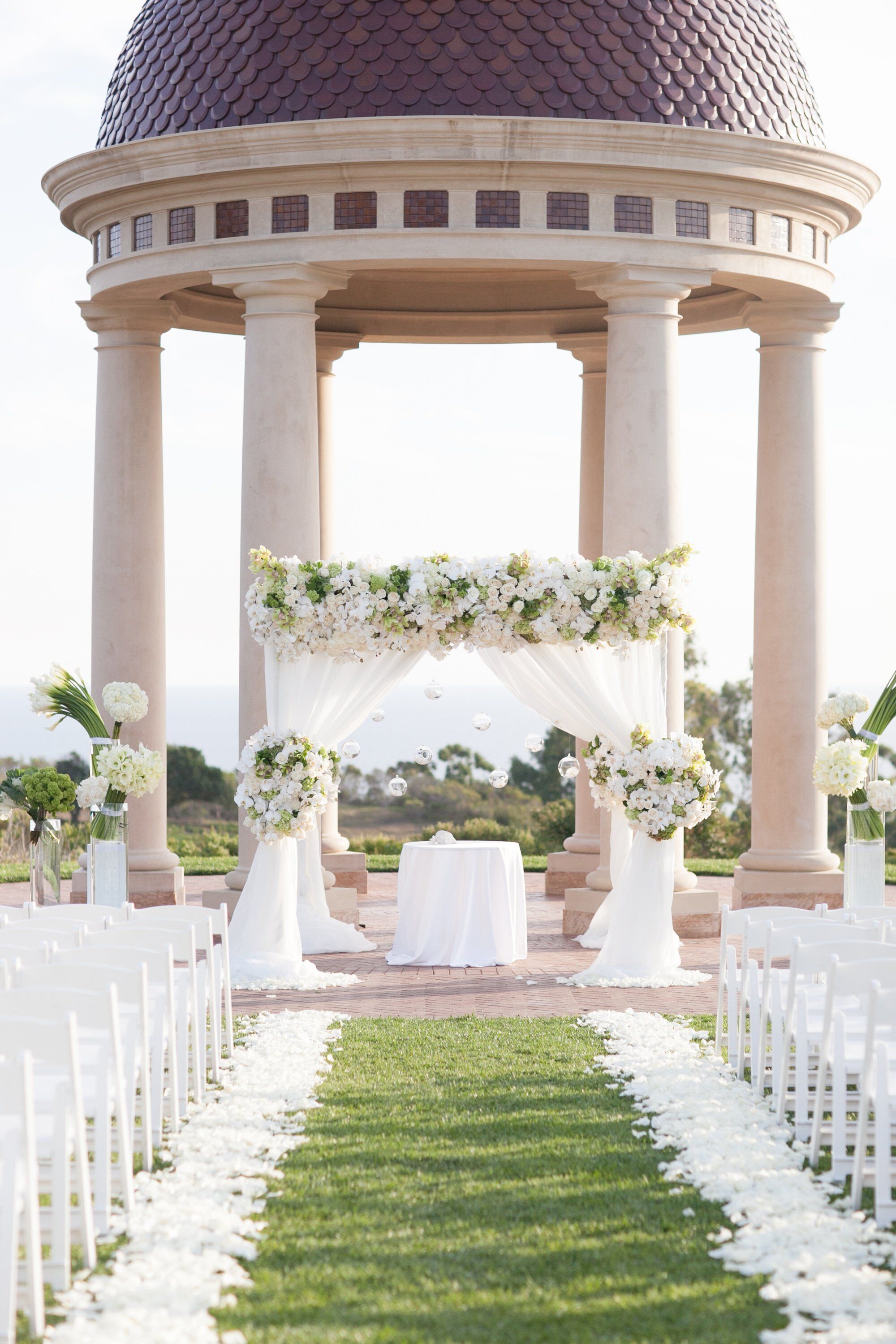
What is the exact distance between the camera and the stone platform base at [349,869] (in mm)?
24516

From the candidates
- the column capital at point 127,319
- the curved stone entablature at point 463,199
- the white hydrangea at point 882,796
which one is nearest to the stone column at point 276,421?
the curved stone entablature at point 463,199

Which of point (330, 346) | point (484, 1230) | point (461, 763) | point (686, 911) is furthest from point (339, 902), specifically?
point (461, 763)

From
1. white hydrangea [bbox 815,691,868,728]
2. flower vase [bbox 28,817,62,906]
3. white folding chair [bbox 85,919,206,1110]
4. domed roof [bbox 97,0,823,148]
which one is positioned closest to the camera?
white folding chair [bbox 85,919,206,1110]

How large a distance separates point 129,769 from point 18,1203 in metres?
11.8

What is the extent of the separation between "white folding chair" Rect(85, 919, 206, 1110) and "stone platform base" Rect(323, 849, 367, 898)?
12.6 metres

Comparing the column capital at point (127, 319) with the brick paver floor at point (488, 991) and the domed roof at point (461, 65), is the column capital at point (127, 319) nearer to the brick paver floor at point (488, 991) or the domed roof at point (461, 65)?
the domed roof at point (461, 65)

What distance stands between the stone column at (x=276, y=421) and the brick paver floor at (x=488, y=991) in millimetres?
Answer: 2756

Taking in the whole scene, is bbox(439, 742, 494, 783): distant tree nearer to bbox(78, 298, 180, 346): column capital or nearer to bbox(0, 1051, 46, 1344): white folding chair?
bbox(78, 298, 180, 346): column capital

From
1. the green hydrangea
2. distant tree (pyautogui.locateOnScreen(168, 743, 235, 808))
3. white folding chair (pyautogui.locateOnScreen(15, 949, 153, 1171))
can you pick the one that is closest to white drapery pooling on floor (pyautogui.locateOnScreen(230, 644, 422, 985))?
the green hydrangea

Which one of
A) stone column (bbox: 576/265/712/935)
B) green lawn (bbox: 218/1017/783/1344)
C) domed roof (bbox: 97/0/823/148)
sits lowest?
green lawn (bbox: 218/1017/783/1344)

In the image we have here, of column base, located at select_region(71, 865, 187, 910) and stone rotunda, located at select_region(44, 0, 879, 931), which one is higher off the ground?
stone rotunda, located at select_region(44, 0, 879, 931)

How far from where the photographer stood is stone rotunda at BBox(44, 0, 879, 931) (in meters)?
19.2

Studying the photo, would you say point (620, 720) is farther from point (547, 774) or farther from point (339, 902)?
point (547, 774)

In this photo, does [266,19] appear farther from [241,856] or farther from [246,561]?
[241,856]
